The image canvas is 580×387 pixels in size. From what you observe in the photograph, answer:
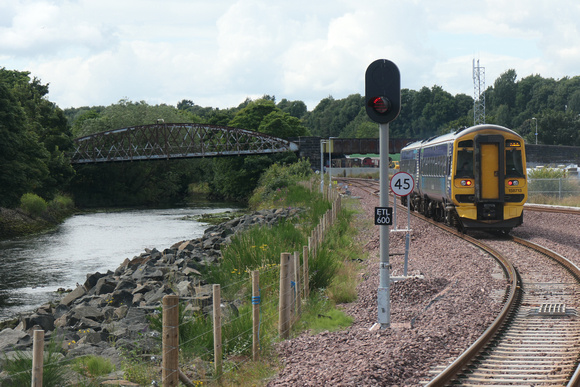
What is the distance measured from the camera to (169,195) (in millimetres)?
94500

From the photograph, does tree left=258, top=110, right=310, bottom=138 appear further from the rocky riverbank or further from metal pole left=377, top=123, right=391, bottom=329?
metal pole left=377, top=123, right=391, bottom=329

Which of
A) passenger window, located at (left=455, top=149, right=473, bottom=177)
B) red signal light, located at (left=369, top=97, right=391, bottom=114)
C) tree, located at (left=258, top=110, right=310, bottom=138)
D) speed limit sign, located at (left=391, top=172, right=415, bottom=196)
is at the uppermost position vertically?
tree, located at (left=258, top=110, right=310, bottom=138)

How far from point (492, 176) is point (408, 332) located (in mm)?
12989

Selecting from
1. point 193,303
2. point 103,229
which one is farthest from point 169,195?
point 193,303

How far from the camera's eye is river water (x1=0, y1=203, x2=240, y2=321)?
947 inches

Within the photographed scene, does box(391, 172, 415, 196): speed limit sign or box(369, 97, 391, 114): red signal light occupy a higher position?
box(369, 97, 391, 114): red signal light

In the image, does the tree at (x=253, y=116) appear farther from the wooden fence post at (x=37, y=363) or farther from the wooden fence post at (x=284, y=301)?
the wooden fence post at (x=37, y=363)

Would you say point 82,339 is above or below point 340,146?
below

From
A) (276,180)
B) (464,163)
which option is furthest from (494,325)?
(276,180)

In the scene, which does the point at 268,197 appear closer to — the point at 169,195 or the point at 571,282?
the point at 169,195

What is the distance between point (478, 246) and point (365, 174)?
7629 centimetres

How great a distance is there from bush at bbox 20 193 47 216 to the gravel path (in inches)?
1559

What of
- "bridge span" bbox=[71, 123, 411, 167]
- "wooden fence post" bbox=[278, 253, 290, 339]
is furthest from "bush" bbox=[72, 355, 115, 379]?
"bridge span" bbox=[71, 123, 411, 167]

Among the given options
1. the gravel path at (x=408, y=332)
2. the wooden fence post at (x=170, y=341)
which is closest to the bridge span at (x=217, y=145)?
the gravel path at (x=408, y=332)
